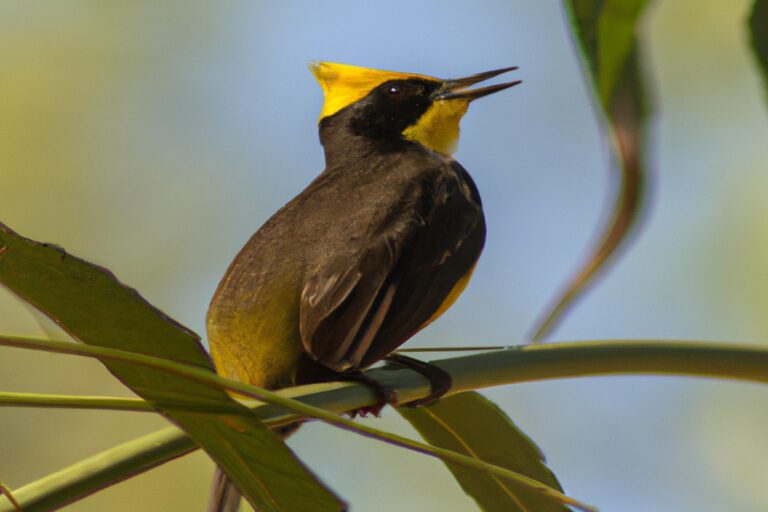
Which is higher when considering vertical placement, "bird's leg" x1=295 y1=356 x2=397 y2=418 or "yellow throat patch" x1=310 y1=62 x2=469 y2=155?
"yellow throat patch" x1=310 y1=62 x2=469 y2=155

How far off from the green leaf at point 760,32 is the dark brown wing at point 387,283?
1164 millimetres

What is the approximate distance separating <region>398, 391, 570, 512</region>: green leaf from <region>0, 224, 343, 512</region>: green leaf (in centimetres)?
52

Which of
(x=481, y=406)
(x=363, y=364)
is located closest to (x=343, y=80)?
(x=363, y=364)

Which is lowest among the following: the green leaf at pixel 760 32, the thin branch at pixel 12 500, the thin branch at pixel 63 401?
the thin branch at pixel 12 500

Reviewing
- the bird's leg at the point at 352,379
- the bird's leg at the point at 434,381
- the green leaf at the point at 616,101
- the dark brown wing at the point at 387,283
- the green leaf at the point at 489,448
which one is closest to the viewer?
the green leaf at the point at 616,101

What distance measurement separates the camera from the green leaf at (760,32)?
933 millimetres

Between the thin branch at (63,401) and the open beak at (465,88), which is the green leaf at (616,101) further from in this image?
the open beak at (465,88)

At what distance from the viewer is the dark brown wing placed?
7.01ft

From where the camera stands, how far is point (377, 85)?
3510 mm

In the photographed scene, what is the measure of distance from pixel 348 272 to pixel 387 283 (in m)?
0.09

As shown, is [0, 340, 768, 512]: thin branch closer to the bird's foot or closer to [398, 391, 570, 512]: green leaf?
the bird's foot

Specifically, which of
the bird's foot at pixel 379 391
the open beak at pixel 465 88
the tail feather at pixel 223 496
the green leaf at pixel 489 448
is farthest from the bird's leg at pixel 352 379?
the open beak at pixel 465 88

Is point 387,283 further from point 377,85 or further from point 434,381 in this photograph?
point 377,85

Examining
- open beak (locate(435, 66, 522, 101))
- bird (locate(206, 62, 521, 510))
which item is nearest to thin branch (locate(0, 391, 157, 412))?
bird (locate(206, 62, 521, 510))
